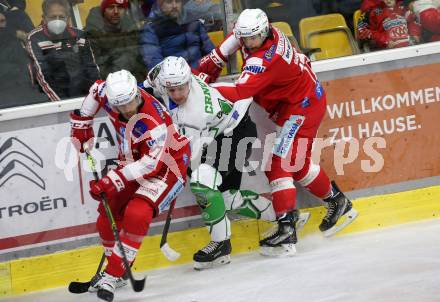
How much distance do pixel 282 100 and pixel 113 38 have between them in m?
1.10

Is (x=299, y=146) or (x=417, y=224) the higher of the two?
(x=299, y=146)

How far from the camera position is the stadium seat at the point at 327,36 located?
6203 mm

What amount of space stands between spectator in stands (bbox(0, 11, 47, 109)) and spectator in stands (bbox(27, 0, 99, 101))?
0.21 ft

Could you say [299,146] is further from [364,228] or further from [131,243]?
[131,243]

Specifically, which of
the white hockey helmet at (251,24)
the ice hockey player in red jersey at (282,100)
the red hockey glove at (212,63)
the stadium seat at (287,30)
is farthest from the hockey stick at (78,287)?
the stadium seat at (287,30)

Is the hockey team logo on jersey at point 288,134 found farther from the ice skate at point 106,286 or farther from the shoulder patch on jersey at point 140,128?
the ice skate at point 106,286

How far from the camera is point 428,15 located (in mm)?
6469

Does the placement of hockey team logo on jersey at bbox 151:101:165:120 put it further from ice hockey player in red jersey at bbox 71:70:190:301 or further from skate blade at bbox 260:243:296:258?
skate blade at bbox 260:243:296:258

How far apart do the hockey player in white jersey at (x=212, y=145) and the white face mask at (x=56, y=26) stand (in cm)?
59

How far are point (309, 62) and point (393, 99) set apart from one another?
72 centimetres

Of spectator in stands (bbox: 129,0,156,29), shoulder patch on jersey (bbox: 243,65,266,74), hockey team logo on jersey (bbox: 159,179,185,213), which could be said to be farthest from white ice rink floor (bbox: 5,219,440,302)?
spectator in stands (bbox: 129,0,156,29)

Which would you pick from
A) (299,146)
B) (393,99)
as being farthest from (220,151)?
(393,99)

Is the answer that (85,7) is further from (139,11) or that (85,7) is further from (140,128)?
(140,128)

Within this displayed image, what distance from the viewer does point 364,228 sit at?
634 centimetres
